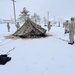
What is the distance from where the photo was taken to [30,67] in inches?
257

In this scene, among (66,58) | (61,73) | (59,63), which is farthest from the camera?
(66,58)

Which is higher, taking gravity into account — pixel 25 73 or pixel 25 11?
pixel 25 11

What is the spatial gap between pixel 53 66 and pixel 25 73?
1283 millimetres

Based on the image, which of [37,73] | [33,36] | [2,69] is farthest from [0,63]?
[33,36]

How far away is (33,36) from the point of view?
15859 mm

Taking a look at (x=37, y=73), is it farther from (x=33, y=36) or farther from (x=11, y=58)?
(x=33, y=36)

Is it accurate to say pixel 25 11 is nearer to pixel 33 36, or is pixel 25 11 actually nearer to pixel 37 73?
pixel 33 36

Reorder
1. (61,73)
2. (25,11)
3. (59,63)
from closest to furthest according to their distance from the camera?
(61,73)
(59,63)
(25,11)

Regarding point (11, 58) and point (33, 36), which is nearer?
point (11, 58)

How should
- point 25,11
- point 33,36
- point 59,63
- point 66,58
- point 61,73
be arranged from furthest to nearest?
1. point 25,11
2. point 33,36
3. point 66,58
4. point 59,63
5. point 61,73

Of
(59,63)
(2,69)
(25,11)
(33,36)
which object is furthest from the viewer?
(25,11)

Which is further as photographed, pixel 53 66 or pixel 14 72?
pixel 53 66

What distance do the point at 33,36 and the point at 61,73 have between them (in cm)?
1027

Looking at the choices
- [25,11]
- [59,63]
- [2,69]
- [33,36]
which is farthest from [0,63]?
[25,11]
